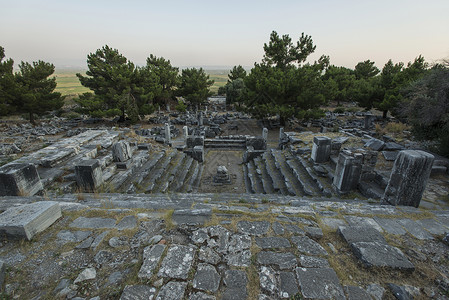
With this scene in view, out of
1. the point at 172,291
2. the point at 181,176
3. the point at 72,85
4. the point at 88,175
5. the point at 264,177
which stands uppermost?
the point at 72,85

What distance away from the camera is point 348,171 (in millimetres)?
5730

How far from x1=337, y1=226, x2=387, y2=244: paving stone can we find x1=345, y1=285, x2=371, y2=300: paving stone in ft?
2.32

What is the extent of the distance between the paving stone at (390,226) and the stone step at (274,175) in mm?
3750

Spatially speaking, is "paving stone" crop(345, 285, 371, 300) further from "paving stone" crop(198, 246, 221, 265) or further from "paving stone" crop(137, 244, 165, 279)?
"paving stone" crop(137, 244, 165, 279)

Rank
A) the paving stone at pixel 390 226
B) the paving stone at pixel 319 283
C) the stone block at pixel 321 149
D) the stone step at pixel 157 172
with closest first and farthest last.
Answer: the paving stone at pixel 319 283
the paving stone at pixel 390 226
the stone step at pixel 157 172
the stone block at pixel 321 149

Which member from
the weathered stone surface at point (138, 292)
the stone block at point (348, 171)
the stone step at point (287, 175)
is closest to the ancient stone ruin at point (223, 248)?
the weathered stone surface at point (138, 292)

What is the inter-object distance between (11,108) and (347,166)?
21981 millimetres

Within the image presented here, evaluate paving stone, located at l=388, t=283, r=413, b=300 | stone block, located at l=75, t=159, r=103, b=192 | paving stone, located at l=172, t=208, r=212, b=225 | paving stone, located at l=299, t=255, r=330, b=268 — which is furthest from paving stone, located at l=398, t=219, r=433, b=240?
stone block, located at l=75, t=159, r=103, b=192

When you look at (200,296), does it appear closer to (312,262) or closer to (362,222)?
(312,262)

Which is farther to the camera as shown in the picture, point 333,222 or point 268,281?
point 333,222

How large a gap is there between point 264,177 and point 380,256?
6447 mm

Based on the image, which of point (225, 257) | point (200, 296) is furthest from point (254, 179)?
point (200, 296)

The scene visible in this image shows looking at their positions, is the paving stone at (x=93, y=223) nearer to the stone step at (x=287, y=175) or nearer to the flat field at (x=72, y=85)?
the stone step at (x=287, y=175)

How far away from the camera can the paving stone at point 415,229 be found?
303 cm
